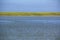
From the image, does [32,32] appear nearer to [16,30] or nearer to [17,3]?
[16,30]

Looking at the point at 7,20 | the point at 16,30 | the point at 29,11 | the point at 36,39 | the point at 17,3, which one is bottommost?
the point at 36,39

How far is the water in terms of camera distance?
1406 mm

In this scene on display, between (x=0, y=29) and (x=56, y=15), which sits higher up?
(x=56, y=15)

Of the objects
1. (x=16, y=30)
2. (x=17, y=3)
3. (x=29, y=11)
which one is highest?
(x=17, y=3)

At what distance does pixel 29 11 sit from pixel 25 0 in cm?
17

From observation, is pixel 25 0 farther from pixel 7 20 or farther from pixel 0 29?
pixel 0 29

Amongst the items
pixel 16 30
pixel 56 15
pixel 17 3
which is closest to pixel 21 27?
pixel 16 30

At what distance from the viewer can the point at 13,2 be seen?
1.41 m

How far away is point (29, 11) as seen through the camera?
1383 millimetres

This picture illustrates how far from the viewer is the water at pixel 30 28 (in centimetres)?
141

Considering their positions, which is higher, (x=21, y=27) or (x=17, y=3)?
(x=17, y=3)

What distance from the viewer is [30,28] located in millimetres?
1421

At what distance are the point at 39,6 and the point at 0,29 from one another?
613 mm

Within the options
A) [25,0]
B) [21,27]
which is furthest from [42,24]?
[25,0]
